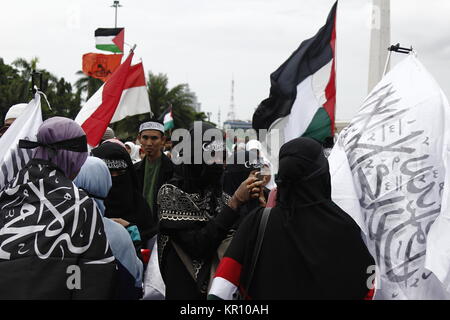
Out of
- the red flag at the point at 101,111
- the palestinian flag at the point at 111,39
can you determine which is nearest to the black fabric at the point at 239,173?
the red flag at the point at 101,111

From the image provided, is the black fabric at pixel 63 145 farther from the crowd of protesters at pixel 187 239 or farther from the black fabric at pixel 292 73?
the black fabric at pixel 292 73

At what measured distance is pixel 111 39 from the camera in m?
9.74

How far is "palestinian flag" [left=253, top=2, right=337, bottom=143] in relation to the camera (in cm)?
522

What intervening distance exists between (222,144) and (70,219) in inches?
45.0

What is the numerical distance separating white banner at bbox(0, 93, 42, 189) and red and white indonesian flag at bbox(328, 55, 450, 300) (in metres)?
1.71

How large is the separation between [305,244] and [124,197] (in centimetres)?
184

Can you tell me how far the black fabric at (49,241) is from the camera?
7.71 feet

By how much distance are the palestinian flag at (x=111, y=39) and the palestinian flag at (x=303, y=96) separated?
489 centimetres

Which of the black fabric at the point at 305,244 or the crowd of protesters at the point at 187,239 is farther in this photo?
the black fabric at the point at 305,244

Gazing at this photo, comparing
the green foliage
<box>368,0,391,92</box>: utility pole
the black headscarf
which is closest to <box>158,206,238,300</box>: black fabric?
the black headscarf

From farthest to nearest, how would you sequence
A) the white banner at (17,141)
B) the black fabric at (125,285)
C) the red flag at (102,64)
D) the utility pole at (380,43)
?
the utility pole at (380,43)
the red flag at (102,64)
the white banner at (17,141)
the black fabric at (125,285)

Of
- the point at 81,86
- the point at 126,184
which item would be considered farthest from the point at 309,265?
the point at 81,86

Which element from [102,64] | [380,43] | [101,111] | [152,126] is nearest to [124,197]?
[152,126]

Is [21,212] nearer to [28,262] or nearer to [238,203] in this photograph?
[28,262]
